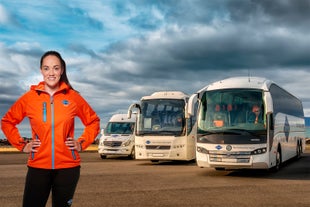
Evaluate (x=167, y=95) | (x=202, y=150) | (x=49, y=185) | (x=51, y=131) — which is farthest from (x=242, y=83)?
(x=51, y=131)

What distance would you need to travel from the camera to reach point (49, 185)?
3832mm

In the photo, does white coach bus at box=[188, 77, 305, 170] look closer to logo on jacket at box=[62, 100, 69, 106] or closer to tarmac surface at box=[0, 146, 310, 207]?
tarmac surface at box=[0, 146, 310, 207]

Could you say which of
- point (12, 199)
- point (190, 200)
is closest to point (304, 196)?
point (190, 200)

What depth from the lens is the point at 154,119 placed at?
827 inches

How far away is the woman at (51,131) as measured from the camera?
3.68 metres

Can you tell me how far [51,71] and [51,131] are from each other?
0.48 metres

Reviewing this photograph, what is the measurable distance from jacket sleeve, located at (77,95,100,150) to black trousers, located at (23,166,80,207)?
24 cm

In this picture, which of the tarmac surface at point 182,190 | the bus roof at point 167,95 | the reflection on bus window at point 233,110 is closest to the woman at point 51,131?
the tarmac surface at point 182,190

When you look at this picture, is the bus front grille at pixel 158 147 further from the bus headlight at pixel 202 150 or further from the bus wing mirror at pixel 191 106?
the bus headlight at pixel 202 150

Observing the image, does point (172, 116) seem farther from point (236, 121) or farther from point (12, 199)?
point (12, 199)

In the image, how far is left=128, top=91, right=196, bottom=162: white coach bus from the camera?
20.3 m

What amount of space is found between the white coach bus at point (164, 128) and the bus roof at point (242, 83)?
136 inches

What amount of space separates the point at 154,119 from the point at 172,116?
0.79 metres

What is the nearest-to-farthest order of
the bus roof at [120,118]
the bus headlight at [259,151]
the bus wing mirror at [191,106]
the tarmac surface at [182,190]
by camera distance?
1. the tarmac surface at [182,190]
2. the bus headlight at [259,151]
3. the bus wing mirror at [191,106]
4. the bus roof at [120,118]
